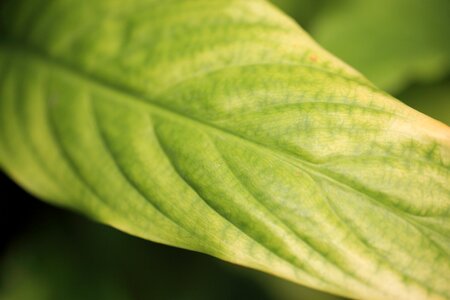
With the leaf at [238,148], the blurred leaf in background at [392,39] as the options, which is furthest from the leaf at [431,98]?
the leaf at [238,148]

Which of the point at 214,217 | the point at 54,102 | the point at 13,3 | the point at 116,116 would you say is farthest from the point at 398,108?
the point at 13,3

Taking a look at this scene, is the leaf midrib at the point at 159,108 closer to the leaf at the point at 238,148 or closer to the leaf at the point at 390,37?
the leaf at the point at 238,148

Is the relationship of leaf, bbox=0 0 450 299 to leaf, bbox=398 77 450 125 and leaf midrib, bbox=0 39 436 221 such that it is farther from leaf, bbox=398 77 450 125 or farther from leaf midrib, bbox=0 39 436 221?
leaf, bbox=398 77 450 125

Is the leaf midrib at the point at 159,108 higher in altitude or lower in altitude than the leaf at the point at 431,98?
lower

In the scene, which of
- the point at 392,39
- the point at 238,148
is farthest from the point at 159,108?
the point at 392,39

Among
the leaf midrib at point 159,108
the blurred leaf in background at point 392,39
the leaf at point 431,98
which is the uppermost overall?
the blurred leaf in background at point 392,39

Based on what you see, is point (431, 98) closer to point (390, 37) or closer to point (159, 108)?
point (390, 37)
